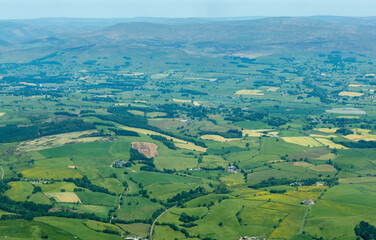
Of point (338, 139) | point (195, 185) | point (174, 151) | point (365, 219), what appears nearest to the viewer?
point (365, 219)

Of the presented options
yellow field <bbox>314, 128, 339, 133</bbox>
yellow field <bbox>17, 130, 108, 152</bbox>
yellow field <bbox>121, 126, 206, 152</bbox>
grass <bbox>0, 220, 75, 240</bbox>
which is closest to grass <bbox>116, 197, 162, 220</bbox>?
grass <bbox>0, 220, 75, 240</bbox>

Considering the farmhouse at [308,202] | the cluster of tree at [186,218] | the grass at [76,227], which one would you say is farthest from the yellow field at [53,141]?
the farmhouse at [308,202]

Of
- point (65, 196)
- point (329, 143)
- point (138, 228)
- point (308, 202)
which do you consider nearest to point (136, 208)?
point (138, 228)

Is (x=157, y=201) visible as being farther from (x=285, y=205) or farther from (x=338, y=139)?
(x=338, y=139)

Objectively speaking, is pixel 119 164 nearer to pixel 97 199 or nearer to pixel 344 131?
pixel 97 199

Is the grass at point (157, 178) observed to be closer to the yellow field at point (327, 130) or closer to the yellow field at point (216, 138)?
the yellow field at point (216, 138)

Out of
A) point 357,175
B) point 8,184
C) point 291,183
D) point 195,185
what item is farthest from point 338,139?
point 8,184

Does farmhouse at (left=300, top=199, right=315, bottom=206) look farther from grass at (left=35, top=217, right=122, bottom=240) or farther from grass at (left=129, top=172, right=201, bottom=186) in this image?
grass at (left=35, top=217, right=122, bottom=240)

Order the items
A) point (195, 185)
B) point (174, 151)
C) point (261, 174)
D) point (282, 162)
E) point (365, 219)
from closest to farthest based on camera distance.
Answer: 1. point (365, 219)
2. point (195, 185)
3. point (261, 174)
4. point (282, 162)
5. point (174, 151)
